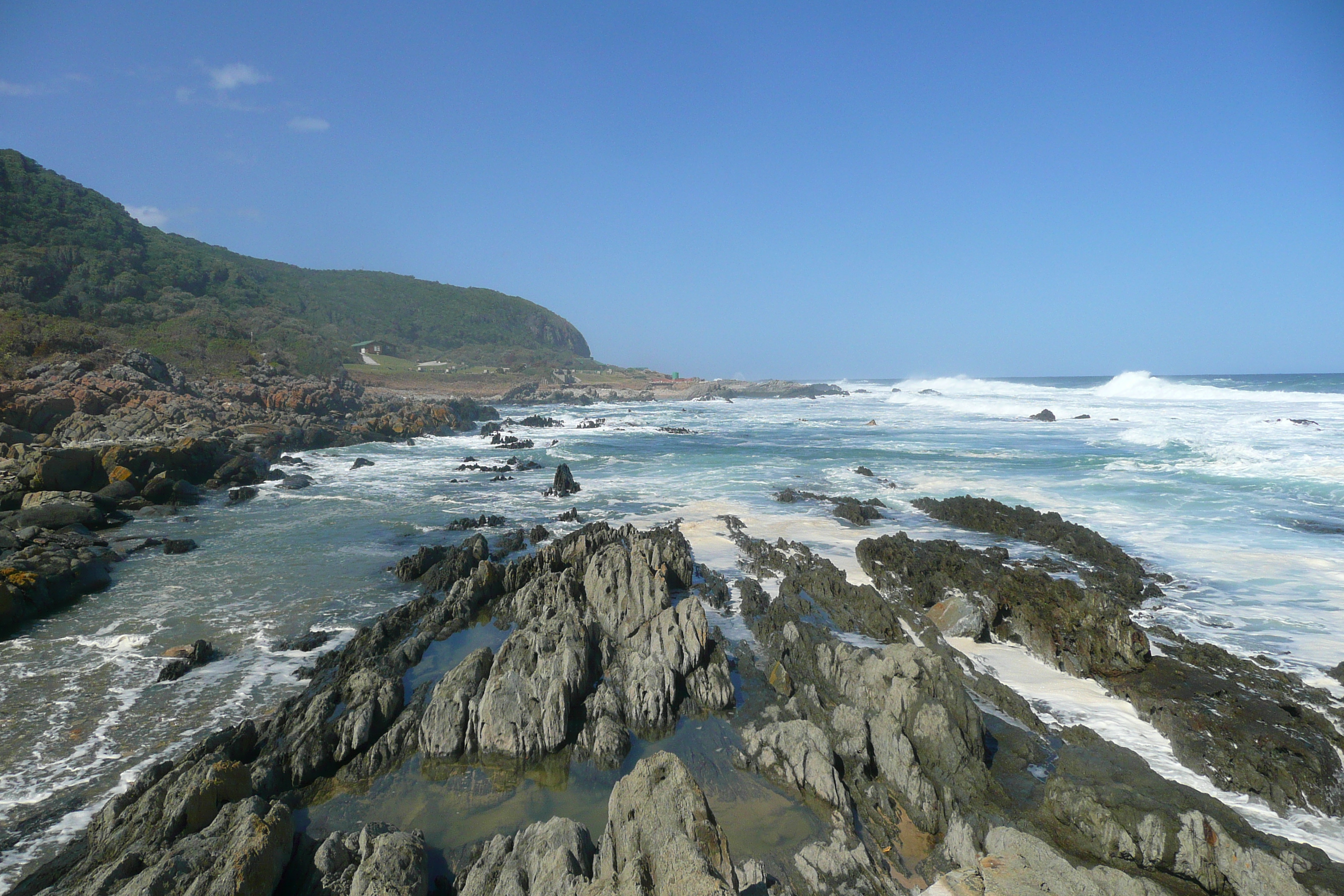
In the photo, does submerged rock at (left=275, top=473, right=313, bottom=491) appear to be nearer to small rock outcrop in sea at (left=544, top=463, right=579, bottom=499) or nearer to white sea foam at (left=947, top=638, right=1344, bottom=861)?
small rock outcrop in sea at (left=544, top=463, right=579, bottom=499)

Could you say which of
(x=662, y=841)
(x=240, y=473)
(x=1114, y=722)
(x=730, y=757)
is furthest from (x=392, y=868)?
(x=240, y=473)

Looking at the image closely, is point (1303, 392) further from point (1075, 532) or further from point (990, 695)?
point (990, 695)

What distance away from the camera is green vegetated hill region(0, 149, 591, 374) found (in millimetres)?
41250

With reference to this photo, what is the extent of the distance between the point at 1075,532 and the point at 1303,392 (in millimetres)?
79645

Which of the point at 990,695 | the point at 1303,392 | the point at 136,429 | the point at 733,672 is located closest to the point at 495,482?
the point at 136,429

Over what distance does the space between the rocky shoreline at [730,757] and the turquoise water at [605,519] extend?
1181 mm

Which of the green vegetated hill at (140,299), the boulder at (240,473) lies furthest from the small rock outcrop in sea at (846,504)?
the green vegetated hill at (140,299)

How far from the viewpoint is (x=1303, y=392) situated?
65.2 metres

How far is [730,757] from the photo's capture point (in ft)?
23.1

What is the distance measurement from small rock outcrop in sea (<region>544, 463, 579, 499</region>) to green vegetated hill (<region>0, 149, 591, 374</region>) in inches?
1219

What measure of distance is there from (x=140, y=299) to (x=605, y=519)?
59038 mm

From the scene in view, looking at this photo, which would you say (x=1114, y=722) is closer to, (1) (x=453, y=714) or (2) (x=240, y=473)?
(1) (x=453, y=714)

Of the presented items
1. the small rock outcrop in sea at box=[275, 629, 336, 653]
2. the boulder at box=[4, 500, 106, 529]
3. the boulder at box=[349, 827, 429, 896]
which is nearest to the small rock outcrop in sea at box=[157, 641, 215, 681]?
the small rock outcrop in sea at box=[275, 629, 336, 653]

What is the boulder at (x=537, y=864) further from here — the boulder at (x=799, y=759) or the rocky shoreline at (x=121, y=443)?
the rocky shoreline at (x=121, y=443)
